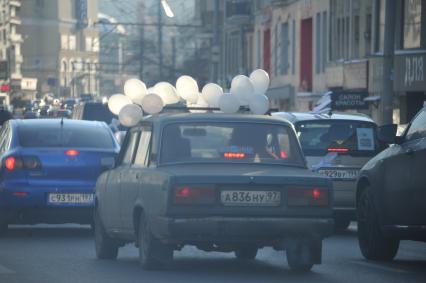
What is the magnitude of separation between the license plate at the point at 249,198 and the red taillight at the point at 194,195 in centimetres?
10

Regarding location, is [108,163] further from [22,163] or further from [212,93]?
[22,163]

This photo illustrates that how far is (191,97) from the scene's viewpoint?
1680 centimetres

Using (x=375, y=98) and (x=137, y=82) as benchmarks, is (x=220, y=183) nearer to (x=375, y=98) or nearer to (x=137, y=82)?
(x=137, y=82)

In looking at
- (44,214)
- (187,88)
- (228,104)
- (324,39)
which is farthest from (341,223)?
(324,39)

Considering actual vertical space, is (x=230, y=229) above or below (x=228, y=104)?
below

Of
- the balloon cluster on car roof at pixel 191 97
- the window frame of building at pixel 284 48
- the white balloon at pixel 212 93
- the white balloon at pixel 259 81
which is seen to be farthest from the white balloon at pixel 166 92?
the window frame of building at pixel 284 48

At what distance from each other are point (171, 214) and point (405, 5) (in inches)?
1227

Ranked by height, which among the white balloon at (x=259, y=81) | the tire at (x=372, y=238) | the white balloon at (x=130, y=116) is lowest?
the tire at (x=372, y=238)

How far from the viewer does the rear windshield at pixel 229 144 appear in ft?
44.9

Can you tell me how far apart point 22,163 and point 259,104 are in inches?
155

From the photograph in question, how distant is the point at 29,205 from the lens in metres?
18.1

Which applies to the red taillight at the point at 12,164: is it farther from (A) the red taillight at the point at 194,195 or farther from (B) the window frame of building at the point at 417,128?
(A) the red taillight at the point at 194,195

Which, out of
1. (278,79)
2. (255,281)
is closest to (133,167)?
(255,281)

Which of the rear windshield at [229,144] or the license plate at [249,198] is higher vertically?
the rear windshield at [229,144]
